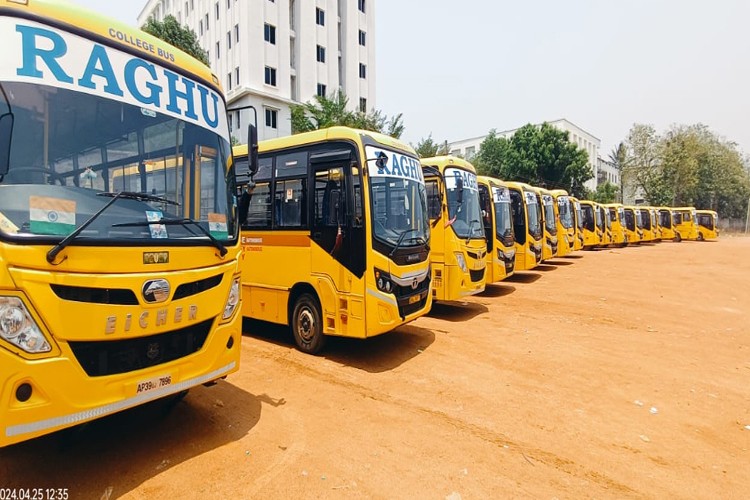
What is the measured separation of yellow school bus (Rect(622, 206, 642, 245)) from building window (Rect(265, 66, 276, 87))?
2814 cm

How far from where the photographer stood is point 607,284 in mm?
13641

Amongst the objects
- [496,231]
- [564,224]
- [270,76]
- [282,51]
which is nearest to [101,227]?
[496,231]

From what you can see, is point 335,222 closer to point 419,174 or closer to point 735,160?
point 419,174

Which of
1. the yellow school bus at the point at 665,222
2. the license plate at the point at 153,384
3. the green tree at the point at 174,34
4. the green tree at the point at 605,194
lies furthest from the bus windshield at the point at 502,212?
the green tree at the point at 605,194

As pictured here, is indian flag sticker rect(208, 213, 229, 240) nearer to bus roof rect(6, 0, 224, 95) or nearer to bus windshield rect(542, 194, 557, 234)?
bus roof rect(6, 0, 224, 95)

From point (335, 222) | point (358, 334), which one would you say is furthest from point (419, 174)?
point (358, 334)

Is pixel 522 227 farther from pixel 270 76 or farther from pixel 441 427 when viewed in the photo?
pixel 270 76

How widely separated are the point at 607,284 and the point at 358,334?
11089 mm

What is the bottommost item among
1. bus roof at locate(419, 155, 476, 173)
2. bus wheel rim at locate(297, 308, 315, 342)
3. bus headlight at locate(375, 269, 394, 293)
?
bus wheel rim at locate(297, 308, 315, 342)

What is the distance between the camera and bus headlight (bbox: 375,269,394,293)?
582 cm

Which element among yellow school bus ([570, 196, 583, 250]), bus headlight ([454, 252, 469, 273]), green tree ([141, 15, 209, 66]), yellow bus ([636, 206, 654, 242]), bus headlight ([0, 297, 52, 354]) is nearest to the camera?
bus headlight ([0, 297, 52, 354])

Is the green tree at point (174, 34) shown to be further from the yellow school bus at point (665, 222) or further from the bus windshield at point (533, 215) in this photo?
the yellow school bus at point (665, 222)

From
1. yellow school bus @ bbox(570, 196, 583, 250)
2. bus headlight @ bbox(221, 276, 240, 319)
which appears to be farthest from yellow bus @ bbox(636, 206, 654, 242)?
bus headlight @ bbox(221, 276, 240, 319)

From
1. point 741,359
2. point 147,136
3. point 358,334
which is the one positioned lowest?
point 741,359
